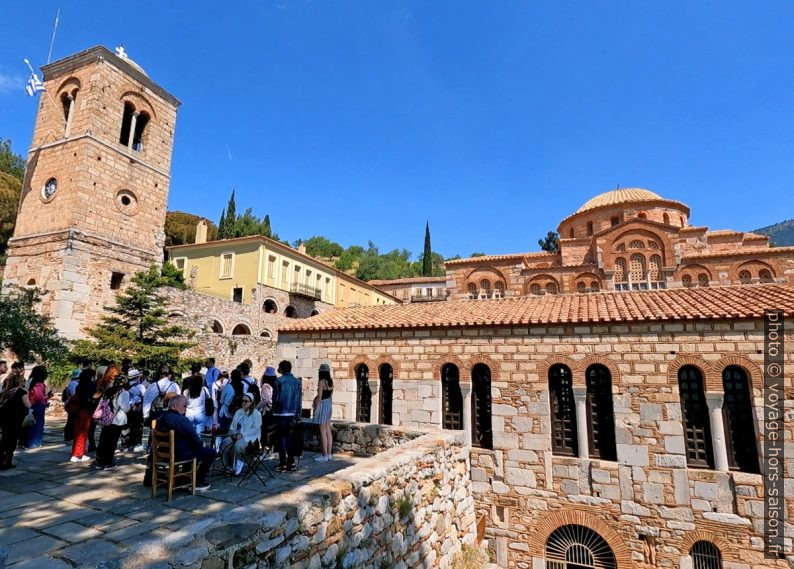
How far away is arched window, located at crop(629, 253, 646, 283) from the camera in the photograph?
24906 mm

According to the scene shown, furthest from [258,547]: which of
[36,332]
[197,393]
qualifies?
[36,332]

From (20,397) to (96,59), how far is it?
54.6ft

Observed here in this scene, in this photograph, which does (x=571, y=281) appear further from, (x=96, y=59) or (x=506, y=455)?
(x=96, y=59)

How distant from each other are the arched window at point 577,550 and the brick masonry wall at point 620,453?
0.74 ft

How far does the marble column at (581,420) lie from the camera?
9.30 meters

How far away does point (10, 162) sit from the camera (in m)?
42.7

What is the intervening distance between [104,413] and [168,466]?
2.19 m

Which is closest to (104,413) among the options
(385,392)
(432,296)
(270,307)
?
(385,392)

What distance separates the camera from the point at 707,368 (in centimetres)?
862

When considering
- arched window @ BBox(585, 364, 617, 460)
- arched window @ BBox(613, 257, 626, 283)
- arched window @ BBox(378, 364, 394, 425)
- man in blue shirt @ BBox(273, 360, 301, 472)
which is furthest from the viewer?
arched window @ BBox(613, 257, 626, 283)

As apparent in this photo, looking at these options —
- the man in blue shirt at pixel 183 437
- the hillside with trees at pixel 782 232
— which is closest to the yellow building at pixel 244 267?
the man in blue shirt at pixel 183 437

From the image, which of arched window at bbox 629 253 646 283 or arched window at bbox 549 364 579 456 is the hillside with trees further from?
arched window at bbox 549 364 579 456

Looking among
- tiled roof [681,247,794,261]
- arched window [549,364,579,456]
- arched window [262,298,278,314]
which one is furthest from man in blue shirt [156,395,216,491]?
tiled roof [681,247,794,261]

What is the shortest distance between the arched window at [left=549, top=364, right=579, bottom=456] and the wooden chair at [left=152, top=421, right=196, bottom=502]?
758 cm
